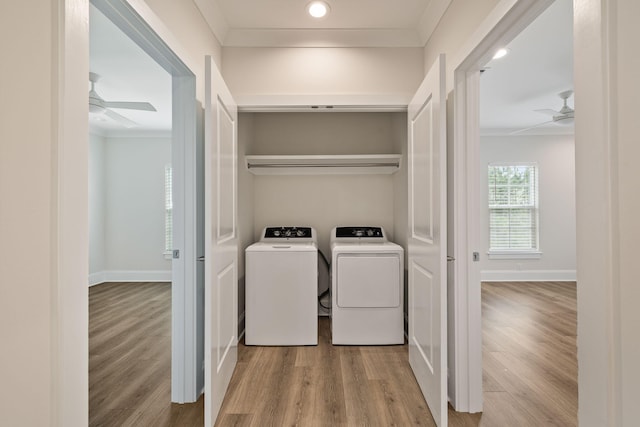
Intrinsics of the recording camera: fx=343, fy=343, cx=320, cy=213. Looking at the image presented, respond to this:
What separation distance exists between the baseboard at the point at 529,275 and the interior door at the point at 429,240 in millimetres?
4150

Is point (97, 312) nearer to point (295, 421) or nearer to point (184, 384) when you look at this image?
point (184, 384)

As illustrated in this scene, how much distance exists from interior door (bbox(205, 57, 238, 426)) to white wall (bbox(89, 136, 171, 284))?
13.0ft

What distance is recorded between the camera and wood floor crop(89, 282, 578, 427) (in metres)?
1.96

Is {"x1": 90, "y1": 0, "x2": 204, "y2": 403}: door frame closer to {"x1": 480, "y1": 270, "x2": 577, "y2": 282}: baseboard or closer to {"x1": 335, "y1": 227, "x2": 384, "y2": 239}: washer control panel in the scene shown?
{"x1": 335, "y1": 227, "x2": 384, "y2": 239}: washer control panel

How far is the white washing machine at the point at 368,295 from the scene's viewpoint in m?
2.97

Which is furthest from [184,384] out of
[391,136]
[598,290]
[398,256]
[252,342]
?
[391,136]

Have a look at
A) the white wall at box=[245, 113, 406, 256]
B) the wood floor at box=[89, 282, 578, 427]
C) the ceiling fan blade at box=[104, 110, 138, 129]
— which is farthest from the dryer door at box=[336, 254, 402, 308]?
the ceiling fan blade at box=[104, 110, 138, 129]

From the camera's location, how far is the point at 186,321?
2.08 metres

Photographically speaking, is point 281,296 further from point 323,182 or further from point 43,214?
point 43,214

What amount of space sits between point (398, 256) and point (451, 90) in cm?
145

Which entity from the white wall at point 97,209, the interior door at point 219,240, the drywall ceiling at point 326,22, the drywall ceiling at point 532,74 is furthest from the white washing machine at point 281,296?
the white wall at point 97,209

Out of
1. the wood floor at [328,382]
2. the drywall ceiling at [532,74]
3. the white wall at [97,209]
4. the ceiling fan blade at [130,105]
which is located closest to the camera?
the wood floor at [328,382]

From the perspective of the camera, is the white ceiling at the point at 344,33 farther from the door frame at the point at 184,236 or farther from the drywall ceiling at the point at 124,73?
the door frame at the point at 184,236

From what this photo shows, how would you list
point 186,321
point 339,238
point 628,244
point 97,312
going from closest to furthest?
point 628,244, point 186,321, point 339,238, point 97,312
